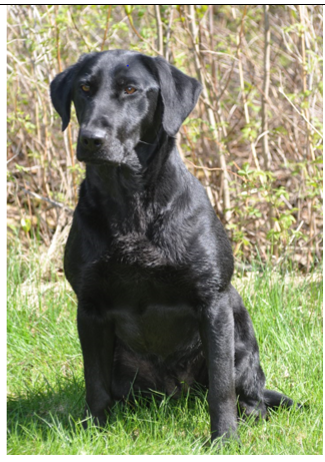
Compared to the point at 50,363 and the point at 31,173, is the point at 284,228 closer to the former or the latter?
the point at 50,363

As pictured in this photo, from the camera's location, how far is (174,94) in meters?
2.68

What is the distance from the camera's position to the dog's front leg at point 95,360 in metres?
2.77

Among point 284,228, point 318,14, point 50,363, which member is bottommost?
point 50,363

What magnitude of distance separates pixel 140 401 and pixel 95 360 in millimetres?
389

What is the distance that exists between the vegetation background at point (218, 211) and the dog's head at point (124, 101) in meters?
1.14

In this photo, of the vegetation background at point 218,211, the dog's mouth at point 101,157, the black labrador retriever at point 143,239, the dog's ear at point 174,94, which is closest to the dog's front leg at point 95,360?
the black labrador retriever at point 143,239

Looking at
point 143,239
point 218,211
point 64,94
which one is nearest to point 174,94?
point 64,94

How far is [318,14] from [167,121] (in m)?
2.73

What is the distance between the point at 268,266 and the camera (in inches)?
171

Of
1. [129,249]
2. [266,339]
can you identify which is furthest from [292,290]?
[129,249]

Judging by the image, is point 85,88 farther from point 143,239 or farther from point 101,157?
point 143,239

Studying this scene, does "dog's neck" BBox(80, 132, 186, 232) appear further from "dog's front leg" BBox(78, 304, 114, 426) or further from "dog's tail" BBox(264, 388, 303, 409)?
"dog's tail" BBox(264, 388, 303, 409)

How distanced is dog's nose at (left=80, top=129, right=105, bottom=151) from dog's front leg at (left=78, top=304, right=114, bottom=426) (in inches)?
28.3

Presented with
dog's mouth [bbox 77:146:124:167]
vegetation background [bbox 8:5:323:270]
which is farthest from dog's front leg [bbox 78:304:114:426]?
vegetation background [bbox 8:5:323:270]
